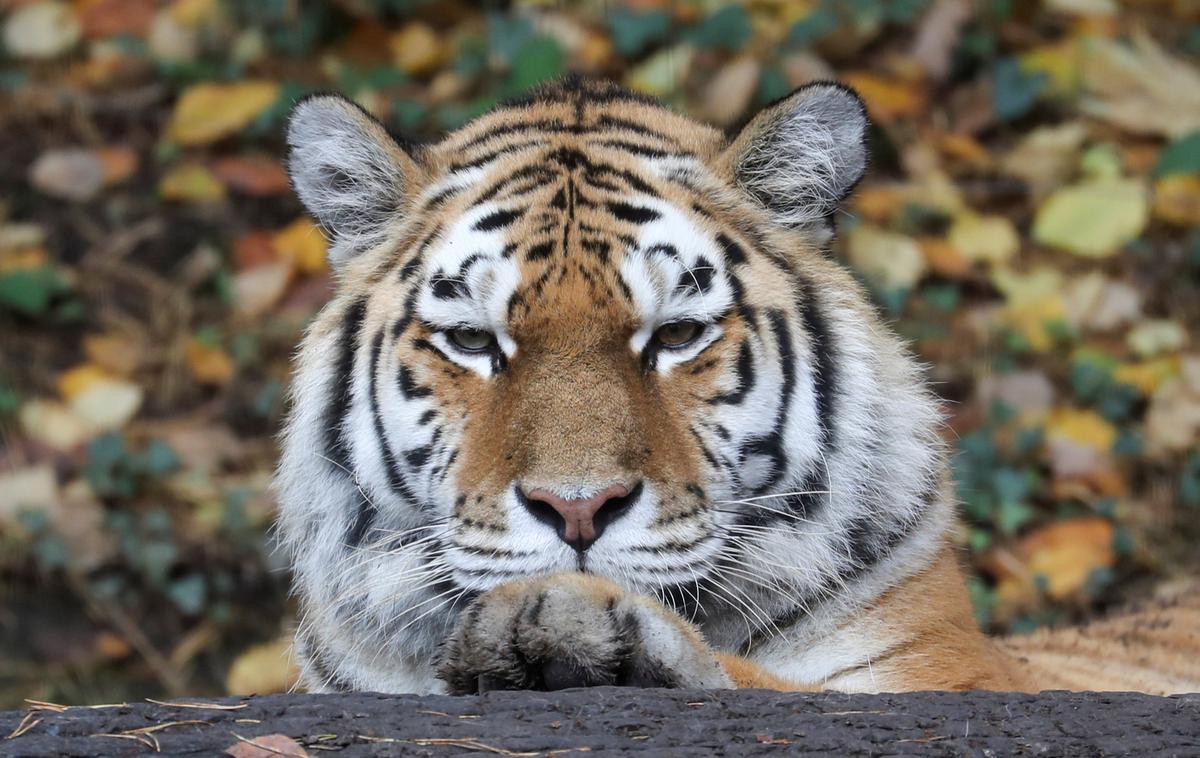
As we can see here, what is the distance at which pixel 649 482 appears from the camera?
225 centimetres

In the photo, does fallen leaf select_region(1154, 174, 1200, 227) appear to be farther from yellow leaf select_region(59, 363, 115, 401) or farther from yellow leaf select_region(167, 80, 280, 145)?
yellow leaf select_region(59, 363, 115, 401)

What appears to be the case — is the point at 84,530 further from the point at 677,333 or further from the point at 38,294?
the point at 677,333

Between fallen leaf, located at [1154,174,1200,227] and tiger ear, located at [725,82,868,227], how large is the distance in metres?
3.06

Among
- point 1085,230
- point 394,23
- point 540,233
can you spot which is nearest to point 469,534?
point 540,233

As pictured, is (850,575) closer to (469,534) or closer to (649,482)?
(649,482)

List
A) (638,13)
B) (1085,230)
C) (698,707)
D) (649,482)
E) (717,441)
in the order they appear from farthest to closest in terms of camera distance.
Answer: (638,13)
(1085,230)
(717,441)
(649,482)
(698,707)

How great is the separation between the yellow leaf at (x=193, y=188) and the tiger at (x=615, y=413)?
9.53 ft

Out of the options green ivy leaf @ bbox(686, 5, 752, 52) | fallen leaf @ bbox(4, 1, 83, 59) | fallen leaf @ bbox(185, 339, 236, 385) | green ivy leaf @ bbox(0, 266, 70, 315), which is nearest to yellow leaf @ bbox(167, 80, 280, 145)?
fallen leaf @ bbox(4, 1, 83, 59)

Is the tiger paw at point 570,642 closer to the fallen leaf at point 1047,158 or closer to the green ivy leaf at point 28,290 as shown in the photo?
the green ivy leaf at point 28,290

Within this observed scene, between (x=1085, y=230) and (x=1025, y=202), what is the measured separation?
0.30 metres

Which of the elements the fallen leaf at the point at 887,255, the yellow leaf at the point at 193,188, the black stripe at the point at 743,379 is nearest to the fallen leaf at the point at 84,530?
the yellow leaf at the point at 193,188

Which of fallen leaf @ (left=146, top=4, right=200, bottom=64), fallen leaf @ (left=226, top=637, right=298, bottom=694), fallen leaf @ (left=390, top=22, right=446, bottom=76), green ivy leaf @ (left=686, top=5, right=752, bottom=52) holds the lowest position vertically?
fallen leaf @ (left=226, top=637, right=298, bottom=694)

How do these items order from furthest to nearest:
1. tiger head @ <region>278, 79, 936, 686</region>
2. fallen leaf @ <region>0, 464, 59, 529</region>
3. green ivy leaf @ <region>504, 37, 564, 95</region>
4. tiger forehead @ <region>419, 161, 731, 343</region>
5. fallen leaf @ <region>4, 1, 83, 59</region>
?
fallen leaf @ <region>4, 1, 83, 59</region>, green ivy leaf @ <region>504, 37, 564, 95</region>, fallen leaf @ <region>0, 464, 59, 529</region>, tiger forehead @ <region>419, 161, 731, 343</region>, tiger head @ <region>278, 79, 936, 686</region>

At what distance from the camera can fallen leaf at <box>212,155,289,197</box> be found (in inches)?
221
